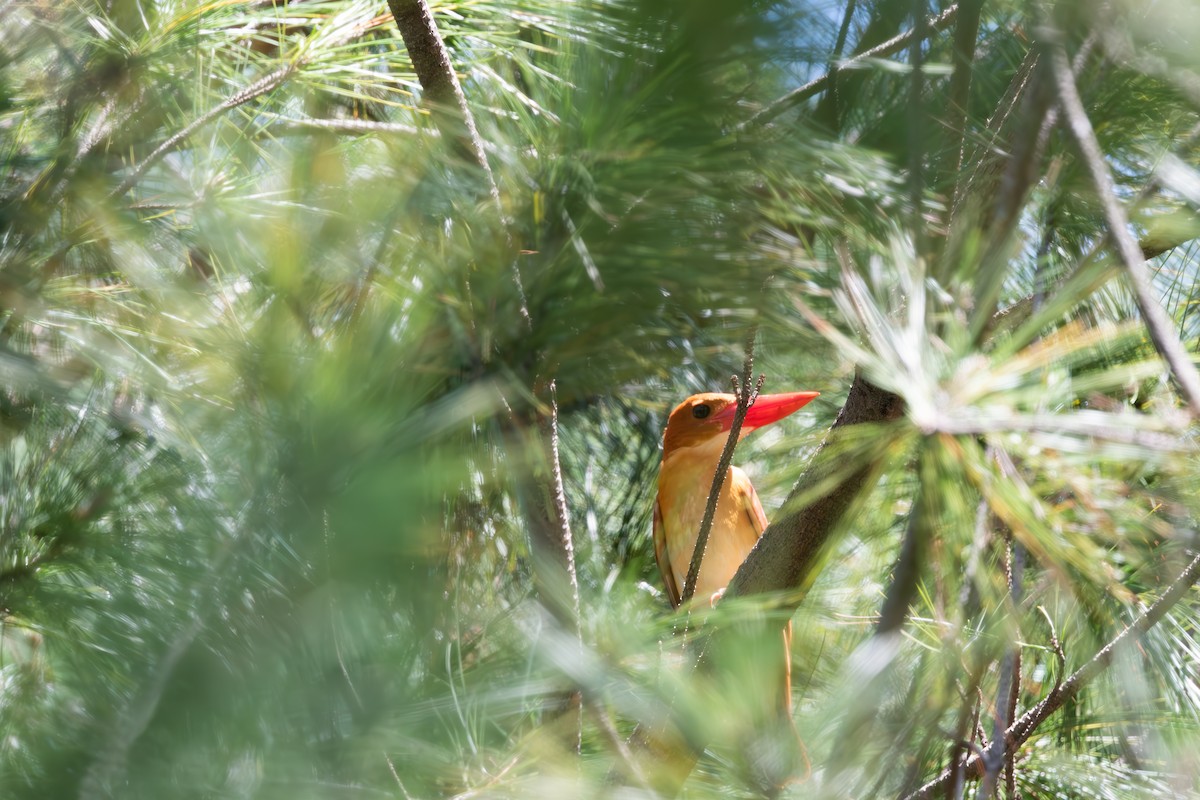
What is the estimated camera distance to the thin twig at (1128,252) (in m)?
0.50

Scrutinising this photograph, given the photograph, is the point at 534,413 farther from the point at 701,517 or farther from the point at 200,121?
the point at 701,517

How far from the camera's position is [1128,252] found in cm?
55

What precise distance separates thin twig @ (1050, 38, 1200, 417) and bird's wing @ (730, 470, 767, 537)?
185 cm

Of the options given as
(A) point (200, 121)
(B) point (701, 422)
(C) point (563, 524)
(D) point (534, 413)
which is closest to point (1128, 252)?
(D) point (534, 413)

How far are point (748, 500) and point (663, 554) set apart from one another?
24 cm

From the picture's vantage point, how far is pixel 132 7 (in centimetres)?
204

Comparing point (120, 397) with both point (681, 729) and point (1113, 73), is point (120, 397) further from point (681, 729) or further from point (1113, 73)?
point (1113, 73)

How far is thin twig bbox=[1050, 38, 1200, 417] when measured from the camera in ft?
1.65

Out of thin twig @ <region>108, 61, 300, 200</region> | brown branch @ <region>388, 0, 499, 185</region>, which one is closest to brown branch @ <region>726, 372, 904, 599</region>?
brown branch @ <region>388, 0, 499, 185</region>

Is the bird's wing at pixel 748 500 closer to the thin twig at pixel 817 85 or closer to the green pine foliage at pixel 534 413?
the green pine foliage at pixel 534 413

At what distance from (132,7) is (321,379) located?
1791 millimetres

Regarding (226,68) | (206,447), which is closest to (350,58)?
(226,68)

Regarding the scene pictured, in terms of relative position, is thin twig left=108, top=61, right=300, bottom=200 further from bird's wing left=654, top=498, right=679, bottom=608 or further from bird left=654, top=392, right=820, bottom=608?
bird's wing left=654, top=498, right=679, bottom=608

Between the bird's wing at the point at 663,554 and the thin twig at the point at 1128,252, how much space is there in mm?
1872
